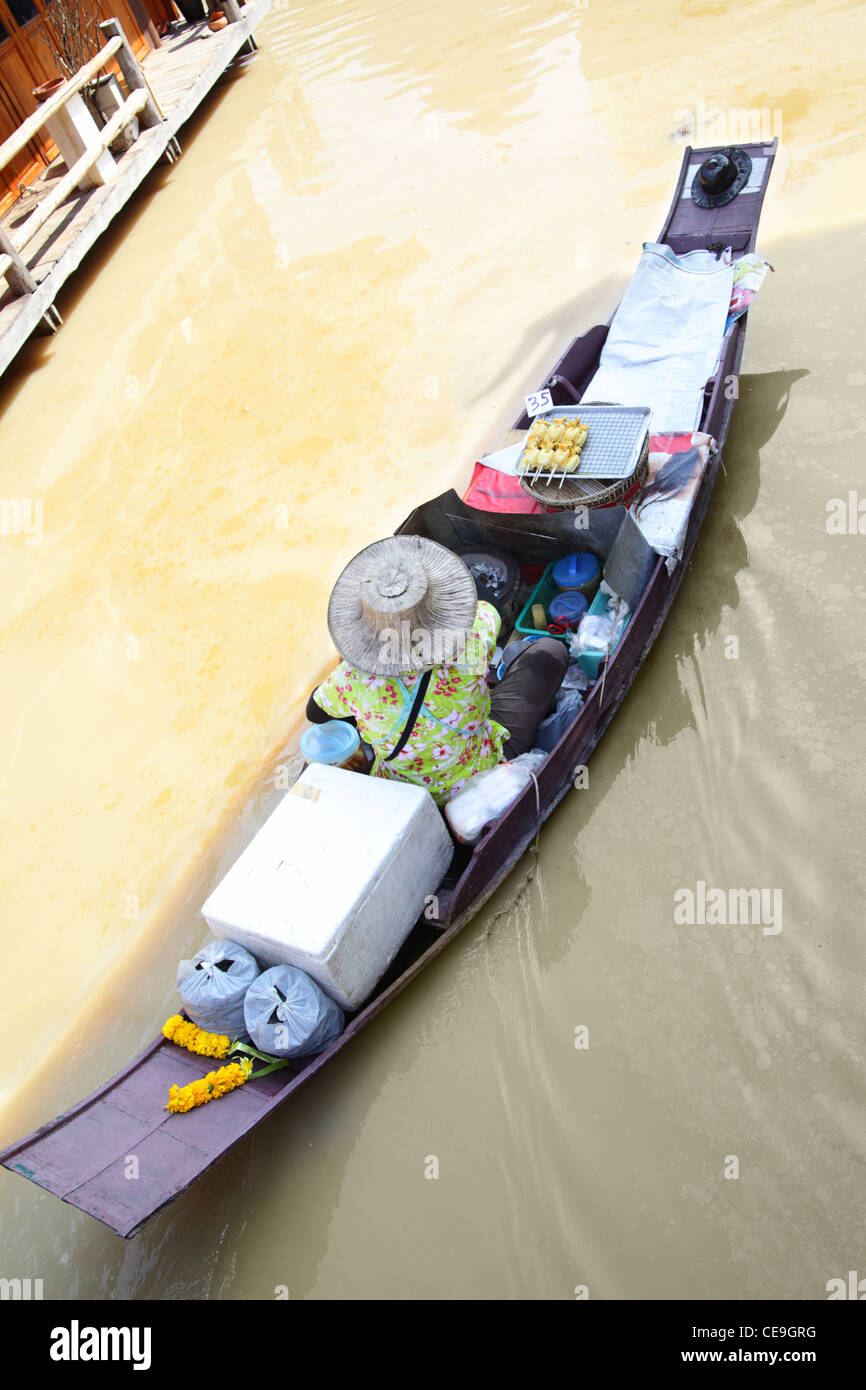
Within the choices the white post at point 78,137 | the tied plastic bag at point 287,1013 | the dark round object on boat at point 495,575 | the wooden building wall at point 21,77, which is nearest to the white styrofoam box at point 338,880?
the tied plastic bag at point 287,1013

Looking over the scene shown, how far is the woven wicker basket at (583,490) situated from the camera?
5.33 metres

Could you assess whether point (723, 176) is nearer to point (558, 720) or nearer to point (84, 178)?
point (558, 720)

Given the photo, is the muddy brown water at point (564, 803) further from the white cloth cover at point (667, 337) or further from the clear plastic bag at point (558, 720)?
the white cloth cover at point (667, 337)

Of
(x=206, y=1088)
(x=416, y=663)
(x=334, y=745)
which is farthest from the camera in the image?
(x=334, y=745)

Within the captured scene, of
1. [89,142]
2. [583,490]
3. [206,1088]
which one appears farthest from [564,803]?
[89,142]

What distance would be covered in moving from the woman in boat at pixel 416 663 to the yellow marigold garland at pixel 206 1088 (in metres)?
1.57

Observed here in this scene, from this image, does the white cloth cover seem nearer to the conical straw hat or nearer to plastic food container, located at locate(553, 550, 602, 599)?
plastic food container, located at locate(553, 550, 602, 599)

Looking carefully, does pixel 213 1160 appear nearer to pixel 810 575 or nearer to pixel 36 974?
pixel 36 974

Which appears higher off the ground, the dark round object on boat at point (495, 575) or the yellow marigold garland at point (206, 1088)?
the dark round object on boat at point (495, 575)

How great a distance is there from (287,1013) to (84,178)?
12.1 meters

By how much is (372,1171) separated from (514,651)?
2.94m

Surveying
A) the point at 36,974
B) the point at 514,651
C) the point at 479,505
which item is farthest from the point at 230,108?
the point at 36,974

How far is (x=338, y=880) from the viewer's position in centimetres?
401

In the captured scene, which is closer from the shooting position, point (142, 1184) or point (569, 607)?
point (142, 1184)
